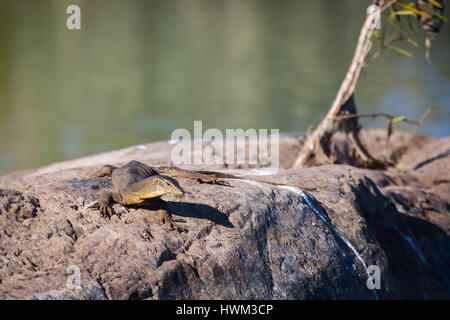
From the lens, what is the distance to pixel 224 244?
4.15 metres

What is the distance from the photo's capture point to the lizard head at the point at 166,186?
3.84m

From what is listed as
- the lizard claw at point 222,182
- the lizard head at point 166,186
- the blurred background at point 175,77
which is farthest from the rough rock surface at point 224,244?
the blurred background at point 175,77

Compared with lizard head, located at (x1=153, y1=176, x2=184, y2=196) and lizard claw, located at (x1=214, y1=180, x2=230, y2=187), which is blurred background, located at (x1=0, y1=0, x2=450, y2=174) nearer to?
lizard claw, located at (x1=214, y1=180, x2=230, y2=187)

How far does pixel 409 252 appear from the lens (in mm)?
5738

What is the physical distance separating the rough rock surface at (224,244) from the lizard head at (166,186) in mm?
332

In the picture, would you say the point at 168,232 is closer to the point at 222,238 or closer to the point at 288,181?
the point at 222,238

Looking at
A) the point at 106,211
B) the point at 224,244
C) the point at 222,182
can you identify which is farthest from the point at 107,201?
the point at 222,182

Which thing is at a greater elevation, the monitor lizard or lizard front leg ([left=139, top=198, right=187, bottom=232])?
the monitor lizard

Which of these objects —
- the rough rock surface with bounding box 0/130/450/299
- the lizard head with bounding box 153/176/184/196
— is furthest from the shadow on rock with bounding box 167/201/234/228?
the lizard head with bounding box 153/176/184/196

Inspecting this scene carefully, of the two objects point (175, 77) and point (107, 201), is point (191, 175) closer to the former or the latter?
point (107, 201)

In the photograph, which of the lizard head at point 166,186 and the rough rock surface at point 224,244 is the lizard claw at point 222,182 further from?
the lizard head at point 166,186

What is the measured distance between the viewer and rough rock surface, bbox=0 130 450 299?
373 cm

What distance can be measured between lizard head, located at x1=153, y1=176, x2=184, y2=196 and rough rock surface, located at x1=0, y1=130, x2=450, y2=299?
332mm

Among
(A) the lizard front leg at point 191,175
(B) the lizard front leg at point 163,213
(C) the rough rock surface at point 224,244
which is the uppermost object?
(A) the lizard front leg at point 191,175
